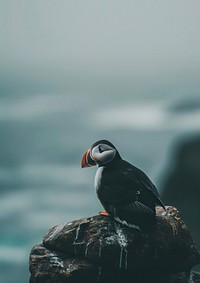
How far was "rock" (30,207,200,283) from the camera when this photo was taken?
22.1 ft

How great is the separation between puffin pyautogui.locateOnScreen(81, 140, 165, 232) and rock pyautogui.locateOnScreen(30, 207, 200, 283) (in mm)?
127

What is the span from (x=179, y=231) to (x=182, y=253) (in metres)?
0.22

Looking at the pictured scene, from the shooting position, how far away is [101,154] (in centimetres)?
697

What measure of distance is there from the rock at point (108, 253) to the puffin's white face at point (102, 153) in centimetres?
56

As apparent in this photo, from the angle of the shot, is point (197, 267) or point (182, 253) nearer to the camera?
point (182, 253)

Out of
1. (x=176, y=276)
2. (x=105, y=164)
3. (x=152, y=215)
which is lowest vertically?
(x=176, y=276)

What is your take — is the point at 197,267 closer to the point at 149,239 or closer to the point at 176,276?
the point at 176,276

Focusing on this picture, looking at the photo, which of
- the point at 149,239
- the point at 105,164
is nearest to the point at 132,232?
the point at 149,239

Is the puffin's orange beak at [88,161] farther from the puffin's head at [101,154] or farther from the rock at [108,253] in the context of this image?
the rock at [108,253]

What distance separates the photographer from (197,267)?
767 cm

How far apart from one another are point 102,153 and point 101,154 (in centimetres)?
1

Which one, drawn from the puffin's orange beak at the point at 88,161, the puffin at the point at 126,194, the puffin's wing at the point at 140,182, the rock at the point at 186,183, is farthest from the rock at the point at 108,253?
the rock at the point at 186,183

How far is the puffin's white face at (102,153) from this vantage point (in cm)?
695

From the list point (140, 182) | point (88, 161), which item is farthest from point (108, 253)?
point (88, 161)
